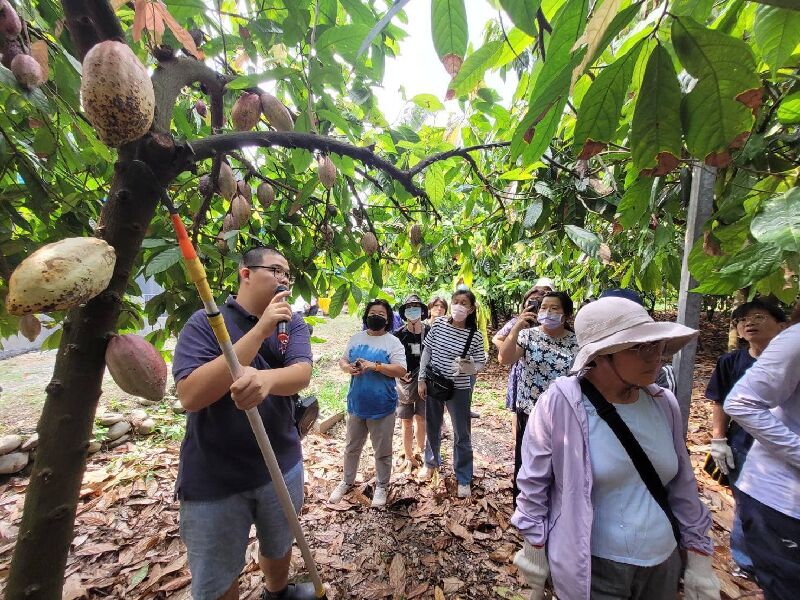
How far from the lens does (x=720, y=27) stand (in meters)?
0.75

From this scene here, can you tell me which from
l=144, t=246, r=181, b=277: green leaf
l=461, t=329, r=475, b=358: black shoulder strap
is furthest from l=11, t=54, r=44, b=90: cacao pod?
l=461, t=329, r=475, b=358: black shoulder strap

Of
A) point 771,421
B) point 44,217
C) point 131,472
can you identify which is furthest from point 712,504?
point 131,472

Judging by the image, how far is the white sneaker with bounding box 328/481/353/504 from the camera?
318cm

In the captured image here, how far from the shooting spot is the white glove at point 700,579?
1308 mm

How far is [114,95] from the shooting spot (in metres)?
0.62

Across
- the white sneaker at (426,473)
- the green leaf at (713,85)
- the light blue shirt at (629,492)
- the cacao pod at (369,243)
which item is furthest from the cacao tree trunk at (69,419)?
the white sneaker at (426,473)

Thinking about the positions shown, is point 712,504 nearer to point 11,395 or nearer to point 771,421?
point 771,421

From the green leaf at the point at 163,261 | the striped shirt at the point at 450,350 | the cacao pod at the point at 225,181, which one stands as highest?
the cacao pod at the point at 225,181

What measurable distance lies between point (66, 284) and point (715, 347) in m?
12.5

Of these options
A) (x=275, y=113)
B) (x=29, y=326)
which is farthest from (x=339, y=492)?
(x=275, y=113)

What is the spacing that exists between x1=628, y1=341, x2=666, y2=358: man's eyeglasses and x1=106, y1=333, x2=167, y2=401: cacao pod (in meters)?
1.42

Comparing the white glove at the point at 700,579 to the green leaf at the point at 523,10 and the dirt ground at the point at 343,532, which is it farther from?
the green leaf at the point at 523,10

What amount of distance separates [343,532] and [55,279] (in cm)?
285

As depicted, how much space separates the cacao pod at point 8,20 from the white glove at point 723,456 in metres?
3.66
